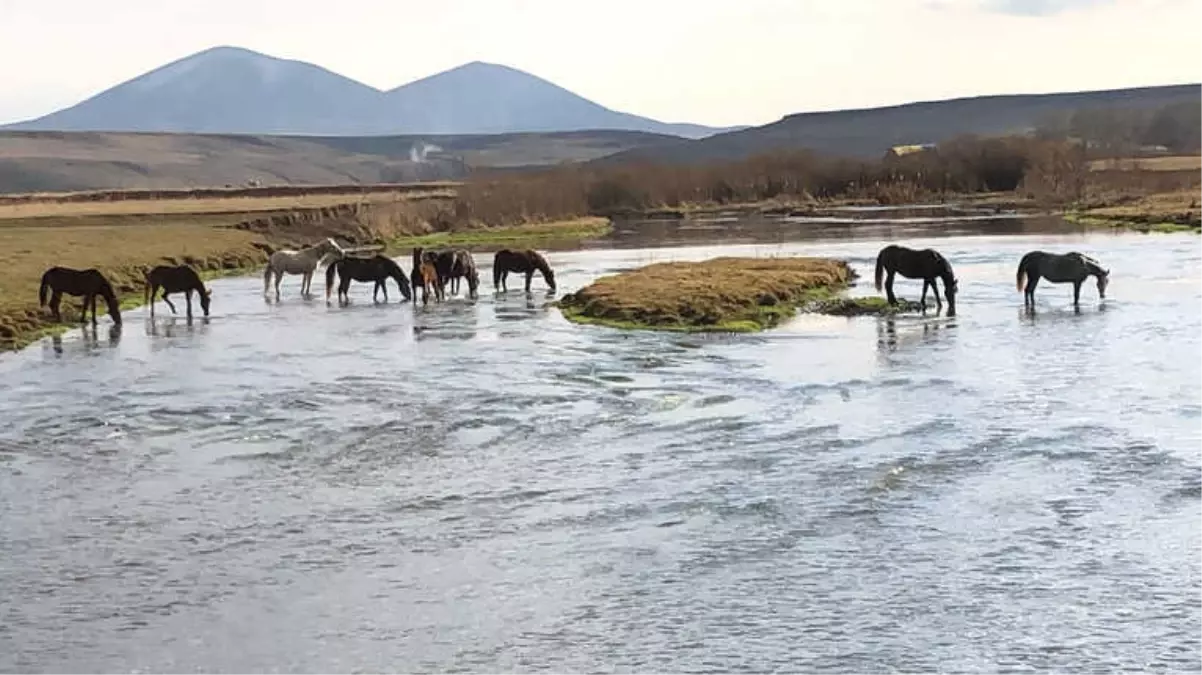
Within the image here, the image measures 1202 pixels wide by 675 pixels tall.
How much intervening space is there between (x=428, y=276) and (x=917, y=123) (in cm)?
16897

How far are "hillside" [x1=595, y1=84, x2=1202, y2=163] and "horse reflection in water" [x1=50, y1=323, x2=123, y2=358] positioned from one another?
495 feet

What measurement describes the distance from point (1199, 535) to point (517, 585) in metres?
4.72

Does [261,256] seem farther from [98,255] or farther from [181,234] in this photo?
[98,255]

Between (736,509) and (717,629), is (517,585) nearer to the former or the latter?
(717,629)

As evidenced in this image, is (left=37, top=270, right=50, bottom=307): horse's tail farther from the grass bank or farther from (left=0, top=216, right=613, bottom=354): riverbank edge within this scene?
the grass bank

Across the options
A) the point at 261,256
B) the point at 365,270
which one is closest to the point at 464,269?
the point at 365,270

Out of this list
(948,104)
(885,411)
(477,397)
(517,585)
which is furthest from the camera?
(948,104)

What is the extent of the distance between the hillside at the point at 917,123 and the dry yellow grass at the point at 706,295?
144m

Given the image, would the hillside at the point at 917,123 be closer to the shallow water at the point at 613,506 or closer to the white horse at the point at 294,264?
the white horse at the point at 294,264

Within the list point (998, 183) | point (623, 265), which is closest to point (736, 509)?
point (623, 265)

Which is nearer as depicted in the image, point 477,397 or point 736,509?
point 736,509

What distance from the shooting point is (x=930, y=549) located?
34.1ft

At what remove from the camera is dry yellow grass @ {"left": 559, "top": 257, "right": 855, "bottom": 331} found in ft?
81.6

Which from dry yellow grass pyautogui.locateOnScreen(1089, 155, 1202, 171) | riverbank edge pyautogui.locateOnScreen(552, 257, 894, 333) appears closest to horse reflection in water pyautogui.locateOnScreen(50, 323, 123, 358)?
riverbank edge pyautogui.locateOnScreen(552, 257, 894, 333)
